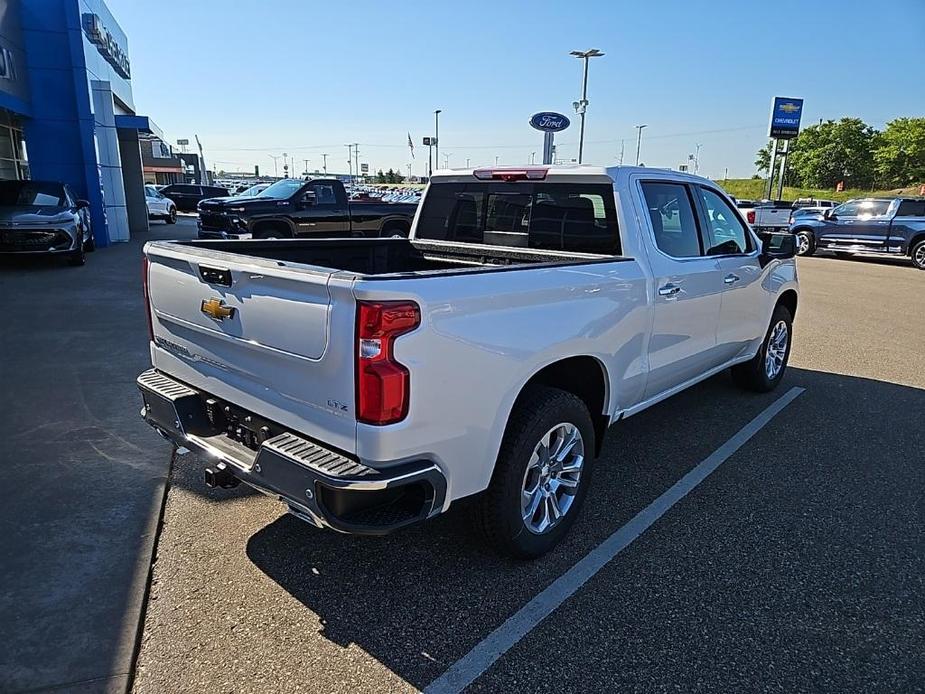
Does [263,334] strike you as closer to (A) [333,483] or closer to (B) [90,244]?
(A) [333,483]

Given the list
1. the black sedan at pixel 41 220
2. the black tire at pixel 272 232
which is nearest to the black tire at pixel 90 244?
the black sedan at pixel 41 220

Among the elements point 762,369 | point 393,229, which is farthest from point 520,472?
point 393,229

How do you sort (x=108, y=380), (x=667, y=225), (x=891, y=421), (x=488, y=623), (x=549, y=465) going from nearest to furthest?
(x=488, y=623)
(x=549, y=465)
(x=667, y=225)
(x=891, y=421)
(x=108, y=380)

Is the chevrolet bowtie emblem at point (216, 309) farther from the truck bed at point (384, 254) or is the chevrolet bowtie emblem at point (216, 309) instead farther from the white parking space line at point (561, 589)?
the white parking space line at point (561, 589)

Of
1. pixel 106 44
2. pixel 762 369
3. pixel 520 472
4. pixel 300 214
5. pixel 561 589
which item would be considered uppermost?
pixel 106 44

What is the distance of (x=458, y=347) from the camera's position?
2518 mm

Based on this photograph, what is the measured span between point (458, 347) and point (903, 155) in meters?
88.9

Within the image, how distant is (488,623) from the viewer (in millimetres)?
2801

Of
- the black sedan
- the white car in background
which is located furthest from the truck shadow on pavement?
the white car in background

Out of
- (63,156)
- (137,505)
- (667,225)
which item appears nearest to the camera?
(137,505)

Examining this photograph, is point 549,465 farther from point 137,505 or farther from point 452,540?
point 137,505

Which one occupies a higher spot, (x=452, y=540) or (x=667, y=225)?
(x=667, y=225)

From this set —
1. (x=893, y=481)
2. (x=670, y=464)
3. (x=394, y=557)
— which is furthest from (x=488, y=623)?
(x=893, y=481)

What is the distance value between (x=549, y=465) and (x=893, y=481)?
8.63 ft
